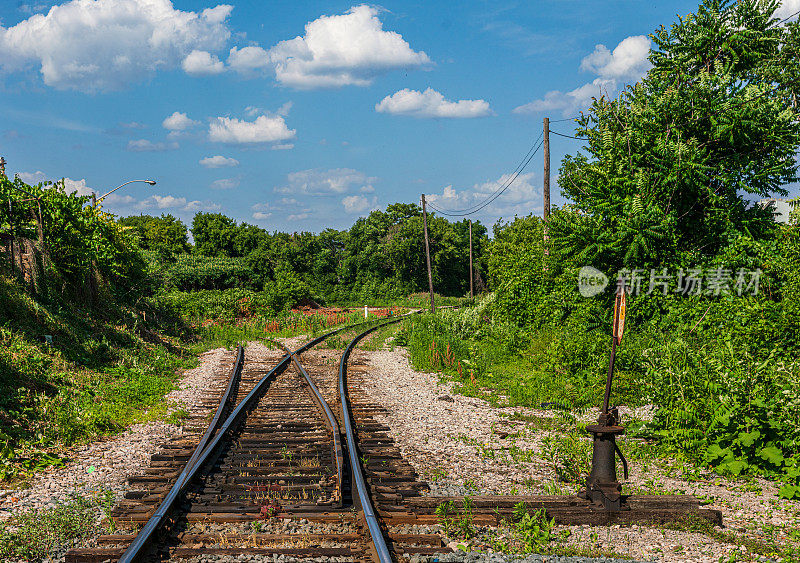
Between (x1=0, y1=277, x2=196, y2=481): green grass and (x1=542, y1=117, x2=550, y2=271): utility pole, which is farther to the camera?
(x1=542, y1=117, x2=550, y2=271): utility pole

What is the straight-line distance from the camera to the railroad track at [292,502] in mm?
4613

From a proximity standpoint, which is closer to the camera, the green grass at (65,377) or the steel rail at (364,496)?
the steel rail at (364,496)

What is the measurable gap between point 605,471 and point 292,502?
3185mm

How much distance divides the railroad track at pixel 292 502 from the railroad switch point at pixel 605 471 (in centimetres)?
13

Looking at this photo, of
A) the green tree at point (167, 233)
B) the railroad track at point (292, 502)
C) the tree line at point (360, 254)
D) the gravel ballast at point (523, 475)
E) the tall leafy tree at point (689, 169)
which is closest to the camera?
the railroad track at point (292, 502)

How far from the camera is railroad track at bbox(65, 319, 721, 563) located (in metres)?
4.61

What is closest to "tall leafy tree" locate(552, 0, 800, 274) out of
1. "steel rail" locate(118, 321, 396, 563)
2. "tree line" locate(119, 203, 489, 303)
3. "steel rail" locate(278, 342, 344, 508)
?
"steel rail" locate(278, 342, 344, 508)

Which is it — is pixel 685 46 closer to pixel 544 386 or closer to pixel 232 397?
pixel 544 386

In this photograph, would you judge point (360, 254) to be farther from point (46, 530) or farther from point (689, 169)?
point (46, 530)

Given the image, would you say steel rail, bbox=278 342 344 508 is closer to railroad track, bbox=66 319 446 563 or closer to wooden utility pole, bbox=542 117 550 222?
railroad track, bbox=66 319 446 563

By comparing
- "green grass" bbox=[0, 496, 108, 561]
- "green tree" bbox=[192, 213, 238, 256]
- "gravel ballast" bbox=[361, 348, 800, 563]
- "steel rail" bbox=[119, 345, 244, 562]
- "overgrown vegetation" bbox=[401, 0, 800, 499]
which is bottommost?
"gravel ballast" bbox=[361, 348, 800, 563]

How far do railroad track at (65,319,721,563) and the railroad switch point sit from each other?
0.43 feet

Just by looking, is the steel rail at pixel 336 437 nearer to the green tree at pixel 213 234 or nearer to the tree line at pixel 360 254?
the tree line at pixel 360 254

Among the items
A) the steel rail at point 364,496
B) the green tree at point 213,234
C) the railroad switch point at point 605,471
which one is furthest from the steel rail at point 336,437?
the green tree at point 213,234
